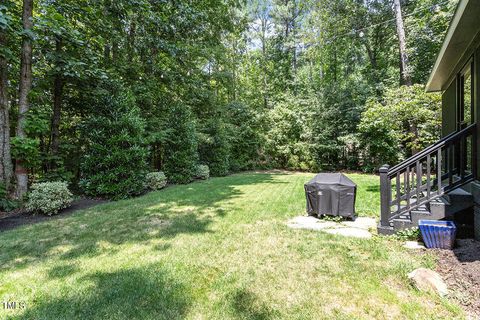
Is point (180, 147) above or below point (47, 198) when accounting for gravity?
above

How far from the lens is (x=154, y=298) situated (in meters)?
2.59

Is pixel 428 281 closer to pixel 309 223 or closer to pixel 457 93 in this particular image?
pixel 309 223

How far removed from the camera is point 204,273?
10.3 ft

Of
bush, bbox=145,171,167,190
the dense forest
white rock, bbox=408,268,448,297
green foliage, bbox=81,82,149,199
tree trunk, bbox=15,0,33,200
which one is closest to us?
white rock, bbox=408,268,448,297

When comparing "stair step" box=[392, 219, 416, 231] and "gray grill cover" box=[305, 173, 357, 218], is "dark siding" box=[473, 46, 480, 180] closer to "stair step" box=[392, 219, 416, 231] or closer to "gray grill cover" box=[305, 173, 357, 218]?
"stair step" box=[392, 219, 416, 231]

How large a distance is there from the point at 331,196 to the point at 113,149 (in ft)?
22.1

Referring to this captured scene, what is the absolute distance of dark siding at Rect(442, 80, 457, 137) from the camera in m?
5.68

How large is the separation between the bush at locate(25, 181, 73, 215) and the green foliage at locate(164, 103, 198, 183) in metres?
5.23

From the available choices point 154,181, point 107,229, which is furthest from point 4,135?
point 154,181

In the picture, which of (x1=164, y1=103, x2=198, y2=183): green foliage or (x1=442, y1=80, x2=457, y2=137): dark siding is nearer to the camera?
(x1=442, y1=80, x2=457, y2=137): dark siding

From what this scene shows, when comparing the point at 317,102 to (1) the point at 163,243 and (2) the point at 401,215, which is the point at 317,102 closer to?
(2) the point at 401,215

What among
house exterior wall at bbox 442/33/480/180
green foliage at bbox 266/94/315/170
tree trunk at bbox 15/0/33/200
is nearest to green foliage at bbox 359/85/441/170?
house exterior wall at bbox 442/33/480/180

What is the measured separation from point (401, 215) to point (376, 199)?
10.6ft

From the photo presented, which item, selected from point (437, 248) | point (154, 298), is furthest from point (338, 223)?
point (154, 298)
